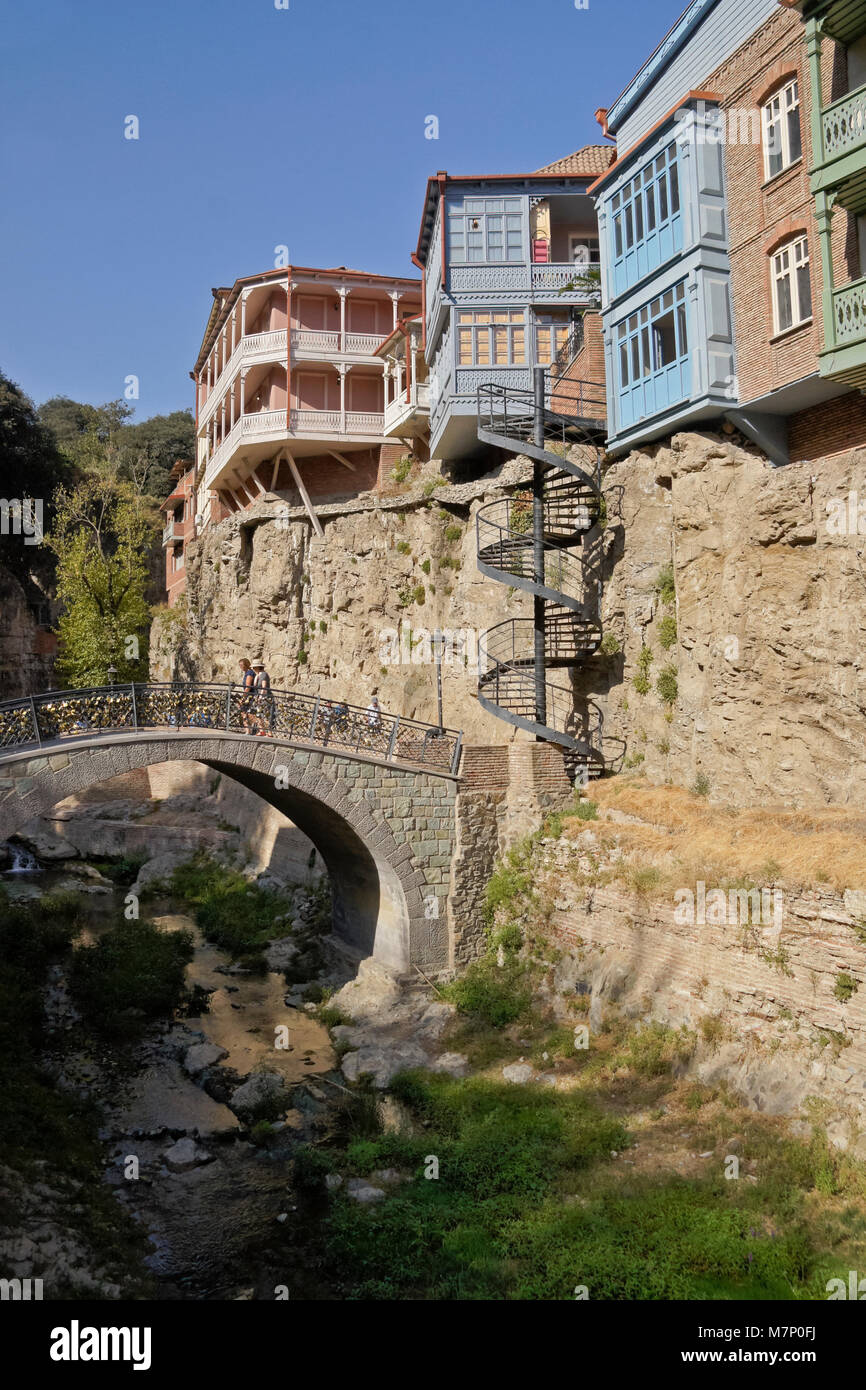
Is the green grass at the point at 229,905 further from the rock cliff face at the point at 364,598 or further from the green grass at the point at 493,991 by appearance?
the green grass at the point at 493,991

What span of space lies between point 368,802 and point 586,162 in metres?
21.2

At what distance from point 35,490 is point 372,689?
25037 mm

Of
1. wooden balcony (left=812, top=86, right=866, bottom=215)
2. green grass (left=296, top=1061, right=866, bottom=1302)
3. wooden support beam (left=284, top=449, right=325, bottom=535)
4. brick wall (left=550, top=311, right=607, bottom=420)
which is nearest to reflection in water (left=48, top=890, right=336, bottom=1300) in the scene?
green grass (left=296, top=1061, right=866, bottom=1302)

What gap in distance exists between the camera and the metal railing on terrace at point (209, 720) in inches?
695

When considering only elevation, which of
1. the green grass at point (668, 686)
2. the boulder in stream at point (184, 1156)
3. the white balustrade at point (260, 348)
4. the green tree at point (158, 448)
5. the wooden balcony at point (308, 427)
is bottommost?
the boulder in stream at point (184, 1156)

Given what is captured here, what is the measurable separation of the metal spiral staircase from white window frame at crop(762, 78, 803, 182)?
613 centimetres

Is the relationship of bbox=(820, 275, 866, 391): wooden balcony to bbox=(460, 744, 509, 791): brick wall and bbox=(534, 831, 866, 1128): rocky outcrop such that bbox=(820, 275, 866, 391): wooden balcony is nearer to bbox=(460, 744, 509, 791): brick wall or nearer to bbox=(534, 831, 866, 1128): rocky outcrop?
bbox=(534, 831, 866, 1128): rocky outcrop

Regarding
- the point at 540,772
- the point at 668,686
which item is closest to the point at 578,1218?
the point at 540,772

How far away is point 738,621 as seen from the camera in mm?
17797

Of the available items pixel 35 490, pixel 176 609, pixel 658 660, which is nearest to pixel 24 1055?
pixel 658 660

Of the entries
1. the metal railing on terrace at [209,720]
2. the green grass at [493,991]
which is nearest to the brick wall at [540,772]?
the metal railing on terrace at [209,720]

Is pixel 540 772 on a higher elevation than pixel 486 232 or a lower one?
lower

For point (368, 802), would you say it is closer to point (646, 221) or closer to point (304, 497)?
point (646, 221)

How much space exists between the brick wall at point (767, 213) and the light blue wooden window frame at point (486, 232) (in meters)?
8.65
